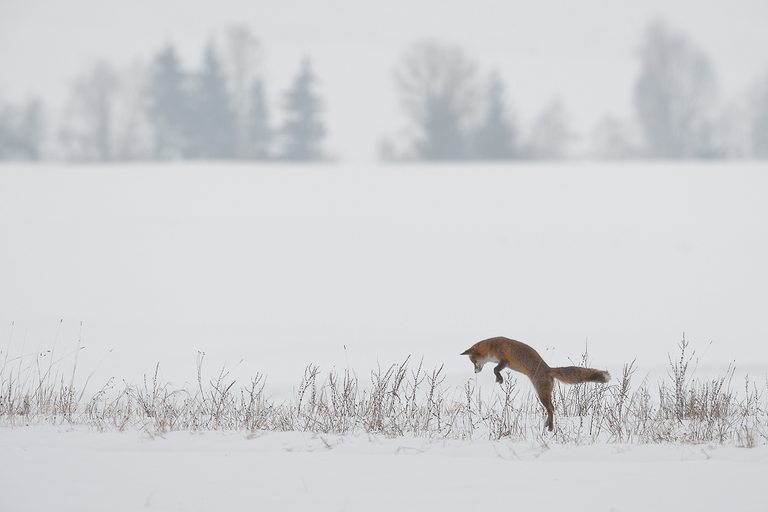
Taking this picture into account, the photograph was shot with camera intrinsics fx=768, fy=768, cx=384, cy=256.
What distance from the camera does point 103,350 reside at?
13.9 m

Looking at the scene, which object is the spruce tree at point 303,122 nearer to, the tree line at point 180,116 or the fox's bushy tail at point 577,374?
the tree line at point 180,116

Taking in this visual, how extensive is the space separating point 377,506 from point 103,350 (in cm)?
1046

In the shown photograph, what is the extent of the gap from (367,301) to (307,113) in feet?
112

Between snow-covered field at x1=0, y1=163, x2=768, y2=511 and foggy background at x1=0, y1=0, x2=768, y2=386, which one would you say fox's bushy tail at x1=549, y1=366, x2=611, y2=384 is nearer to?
snow-covered field at x1=0, y1=163, x2=768, y2=511

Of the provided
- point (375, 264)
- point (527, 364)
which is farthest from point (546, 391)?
point (375, 264)

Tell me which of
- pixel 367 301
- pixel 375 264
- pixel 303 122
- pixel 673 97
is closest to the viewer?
pixel 367 301

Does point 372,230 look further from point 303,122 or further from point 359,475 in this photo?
point 303,122

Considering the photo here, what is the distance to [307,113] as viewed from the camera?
5062cm

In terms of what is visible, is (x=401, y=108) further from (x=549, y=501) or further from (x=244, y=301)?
(x=549, y=501)

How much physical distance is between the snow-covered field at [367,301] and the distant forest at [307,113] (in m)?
14.6

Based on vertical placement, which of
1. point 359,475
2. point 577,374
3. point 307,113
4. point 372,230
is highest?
point 307,113

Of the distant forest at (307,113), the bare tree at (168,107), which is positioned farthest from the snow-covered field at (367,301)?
the bare tree at (168,107)

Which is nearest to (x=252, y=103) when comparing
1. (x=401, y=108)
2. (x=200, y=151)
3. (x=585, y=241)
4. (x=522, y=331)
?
(x=200, y=151)

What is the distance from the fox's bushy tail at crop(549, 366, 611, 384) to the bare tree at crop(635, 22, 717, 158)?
48.5 m
